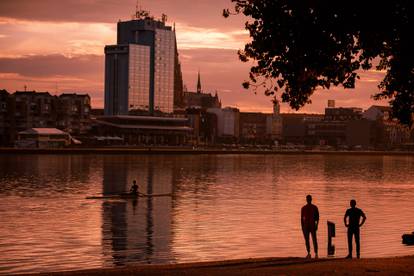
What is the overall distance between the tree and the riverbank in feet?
21.4

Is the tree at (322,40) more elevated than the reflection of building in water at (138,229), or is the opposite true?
the tree at (322,40)

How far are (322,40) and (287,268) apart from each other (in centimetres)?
856

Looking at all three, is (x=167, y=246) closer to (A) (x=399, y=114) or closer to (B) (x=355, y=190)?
(A) (x=399, y=114)

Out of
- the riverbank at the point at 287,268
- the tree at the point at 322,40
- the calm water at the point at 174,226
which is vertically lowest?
the calm water at the point at 174,226

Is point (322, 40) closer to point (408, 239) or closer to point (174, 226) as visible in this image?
point (408, 239)

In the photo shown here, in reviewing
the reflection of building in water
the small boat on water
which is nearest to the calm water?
the reflection of building in water

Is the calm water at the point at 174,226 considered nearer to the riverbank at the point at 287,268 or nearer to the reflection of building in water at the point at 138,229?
the reflection of building in water at the point at 138,229

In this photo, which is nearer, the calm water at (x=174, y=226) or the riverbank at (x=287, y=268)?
the riverbank at (x=287, y=268)

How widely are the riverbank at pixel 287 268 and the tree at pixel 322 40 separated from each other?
652 cm

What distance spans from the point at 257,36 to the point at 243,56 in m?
1.67

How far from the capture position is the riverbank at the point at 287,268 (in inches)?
1077

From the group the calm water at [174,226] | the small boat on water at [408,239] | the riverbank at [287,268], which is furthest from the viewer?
the calm water at [174,226]

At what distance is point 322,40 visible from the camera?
28.2 metres

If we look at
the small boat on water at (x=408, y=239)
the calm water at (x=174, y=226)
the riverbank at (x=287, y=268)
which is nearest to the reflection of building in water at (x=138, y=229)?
the calm water at (x=174, y=226)
